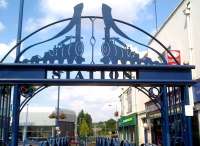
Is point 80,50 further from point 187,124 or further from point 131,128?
point 131,128

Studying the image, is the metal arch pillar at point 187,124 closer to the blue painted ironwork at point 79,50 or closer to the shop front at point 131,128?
the blue painted ironwork at point 79,50

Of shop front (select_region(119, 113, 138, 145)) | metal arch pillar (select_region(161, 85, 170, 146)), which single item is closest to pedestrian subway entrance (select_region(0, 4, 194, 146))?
metal arch pillar (select_region(161, 85, 170, 146))

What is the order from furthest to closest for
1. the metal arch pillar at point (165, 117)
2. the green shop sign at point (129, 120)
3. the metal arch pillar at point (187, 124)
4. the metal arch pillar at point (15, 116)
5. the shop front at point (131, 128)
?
the green shop sign at point (129, 120), the shop front at point (131, 128), the metal arch pillar at point (165, 117), the metal arch pillar at point (187, 124), the metal arch pillar at point (15, 116)

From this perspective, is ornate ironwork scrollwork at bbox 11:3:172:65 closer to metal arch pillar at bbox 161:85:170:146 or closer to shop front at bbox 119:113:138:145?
metal arch pillar at bbox 161:85:170:146

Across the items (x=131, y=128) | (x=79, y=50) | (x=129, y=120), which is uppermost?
(x=79, y=50)

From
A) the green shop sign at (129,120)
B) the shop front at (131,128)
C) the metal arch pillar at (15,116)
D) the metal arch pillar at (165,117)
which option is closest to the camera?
the metal arch pillar at (15,116)

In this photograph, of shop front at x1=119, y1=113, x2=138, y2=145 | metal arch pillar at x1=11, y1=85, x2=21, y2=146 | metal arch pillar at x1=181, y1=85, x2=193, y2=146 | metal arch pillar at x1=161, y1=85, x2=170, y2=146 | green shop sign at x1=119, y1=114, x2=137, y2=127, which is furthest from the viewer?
green shop sign at x1=119, y1=114, x2=137, y2=127

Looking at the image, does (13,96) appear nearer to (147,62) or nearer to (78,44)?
(78,44)

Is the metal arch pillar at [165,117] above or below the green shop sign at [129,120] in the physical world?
below

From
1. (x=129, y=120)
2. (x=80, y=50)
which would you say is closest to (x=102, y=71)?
(x=80, y=50)

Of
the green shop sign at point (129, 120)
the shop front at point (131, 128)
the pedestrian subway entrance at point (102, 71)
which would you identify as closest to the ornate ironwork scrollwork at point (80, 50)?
the pedestrian subway entrance at point (102, 71)

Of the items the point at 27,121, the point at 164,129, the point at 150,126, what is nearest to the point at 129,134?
the point at 150,126

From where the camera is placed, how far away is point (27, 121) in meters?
65.1

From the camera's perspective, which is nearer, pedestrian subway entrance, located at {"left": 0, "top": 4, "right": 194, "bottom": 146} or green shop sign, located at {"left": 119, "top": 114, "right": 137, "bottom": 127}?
pedestrian subway entrance, located at {"left": 0, "top": 4, "right": 194, "bottom": 146}
